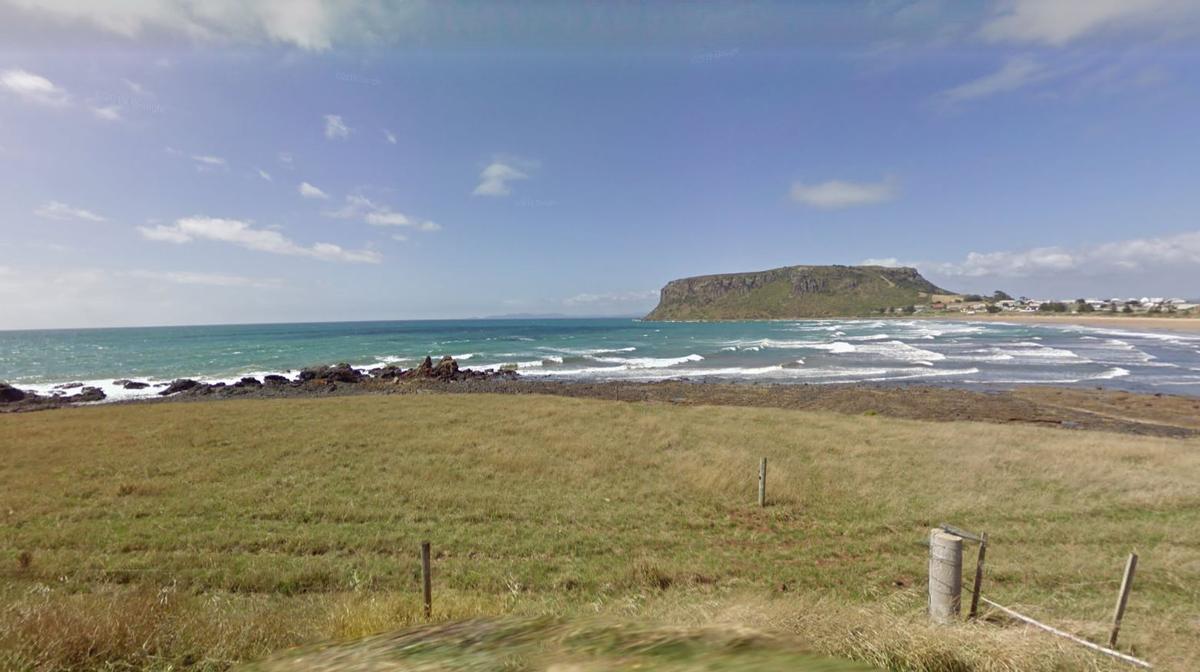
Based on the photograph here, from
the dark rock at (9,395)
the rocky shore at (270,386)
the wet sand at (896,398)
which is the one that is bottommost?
the wet sand at (896,398)

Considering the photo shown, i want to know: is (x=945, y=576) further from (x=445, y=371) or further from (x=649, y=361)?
(x=649, y=361)

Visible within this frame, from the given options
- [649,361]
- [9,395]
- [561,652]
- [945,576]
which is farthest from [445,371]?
[945,576]

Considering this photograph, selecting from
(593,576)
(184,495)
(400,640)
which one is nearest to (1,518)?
(184,495)

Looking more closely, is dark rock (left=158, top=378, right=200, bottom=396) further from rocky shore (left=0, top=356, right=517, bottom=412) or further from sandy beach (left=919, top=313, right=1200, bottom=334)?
sandy beach (left=919, top=313, right=1200, bottom=334)

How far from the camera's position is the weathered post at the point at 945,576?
5426mm

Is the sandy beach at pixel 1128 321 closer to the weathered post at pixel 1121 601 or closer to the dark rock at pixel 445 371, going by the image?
the dark rock at pixel 445 371

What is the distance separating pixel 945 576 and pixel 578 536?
20.9ft

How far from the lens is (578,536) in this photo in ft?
32.5

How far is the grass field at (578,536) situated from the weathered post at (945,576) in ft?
1.90

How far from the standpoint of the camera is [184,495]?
11.9 m

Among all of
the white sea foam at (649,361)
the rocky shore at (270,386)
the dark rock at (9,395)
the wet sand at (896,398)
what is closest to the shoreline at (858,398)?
the wet sand at (896,398)

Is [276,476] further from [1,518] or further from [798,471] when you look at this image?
[798,471]

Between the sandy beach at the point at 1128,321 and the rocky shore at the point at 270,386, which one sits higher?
the sandy beach at the point at 1128,321

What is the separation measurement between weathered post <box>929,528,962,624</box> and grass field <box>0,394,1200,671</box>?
58cm
